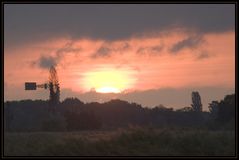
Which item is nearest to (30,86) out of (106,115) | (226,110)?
(106,115)

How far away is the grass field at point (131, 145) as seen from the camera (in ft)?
125

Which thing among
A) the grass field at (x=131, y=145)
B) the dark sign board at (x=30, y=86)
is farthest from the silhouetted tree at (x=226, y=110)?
the dark sign board at (x=30, y=86)

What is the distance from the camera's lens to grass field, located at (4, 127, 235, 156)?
125 feet

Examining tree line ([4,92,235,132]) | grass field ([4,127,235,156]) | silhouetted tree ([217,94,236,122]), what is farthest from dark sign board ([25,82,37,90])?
grass field ([4,127,235,156])

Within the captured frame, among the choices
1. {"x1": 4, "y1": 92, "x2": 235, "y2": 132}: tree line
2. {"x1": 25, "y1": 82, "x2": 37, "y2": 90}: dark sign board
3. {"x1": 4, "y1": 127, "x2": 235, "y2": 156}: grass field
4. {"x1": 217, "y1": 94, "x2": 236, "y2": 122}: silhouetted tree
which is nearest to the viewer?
{"x1": 4, "y1": 127, "x2": 235, "y2": 156}: grass field

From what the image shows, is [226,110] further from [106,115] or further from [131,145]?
[106,115]

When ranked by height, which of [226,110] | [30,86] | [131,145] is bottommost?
[131,145]

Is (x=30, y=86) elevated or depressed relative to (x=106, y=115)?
elevated

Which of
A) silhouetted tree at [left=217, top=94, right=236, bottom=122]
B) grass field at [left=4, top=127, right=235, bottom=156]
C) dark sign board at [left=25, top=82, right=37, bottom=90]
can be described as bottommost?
grass field at [left=4, top=127, right=235, bottom=156]

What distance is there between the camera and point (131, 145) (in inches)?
1575

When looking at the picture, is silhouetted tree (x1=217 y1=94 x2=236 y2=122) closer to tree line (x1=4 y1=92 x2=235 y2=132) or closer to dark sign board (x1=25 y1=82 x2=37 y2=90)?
tree line (x1=4 y1=92 x2=235 y2=132)

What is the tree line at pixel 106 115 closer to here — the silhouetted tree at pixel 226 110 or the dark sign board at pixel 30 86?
the silhouetted tree at pixel 226 110

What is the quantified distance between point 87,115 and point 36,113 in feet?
134
